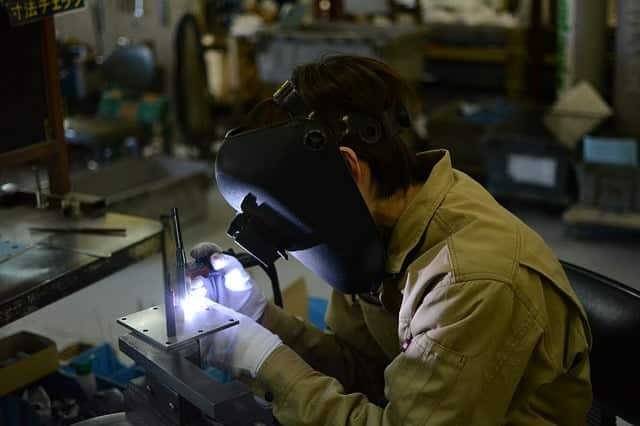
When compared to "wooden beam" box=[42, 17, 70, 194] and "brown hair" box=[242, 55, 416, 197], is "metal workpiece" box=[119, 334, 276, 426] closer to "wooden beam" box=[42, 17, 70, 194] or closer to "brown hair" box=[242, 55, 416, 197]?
"brown hair" box=[242, 55, 416, 197]

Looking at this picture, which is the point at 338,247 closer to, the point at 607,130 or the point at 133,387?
the point at 133,387

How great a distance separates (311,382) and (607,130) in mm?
3096

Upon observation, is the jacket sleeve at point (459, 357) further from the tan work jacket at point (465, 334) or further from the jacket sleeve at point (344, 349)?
the jacket sleeve at point (344, 349)

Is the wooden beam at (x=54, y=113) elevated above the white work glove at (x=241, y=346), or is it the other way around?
the wooden beam at (x=54, y=113)

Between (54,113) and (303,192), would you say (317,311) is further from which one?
(303,192)

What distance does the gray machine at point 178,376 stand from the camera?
1265 mm

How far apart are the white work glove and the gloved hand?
10 cm

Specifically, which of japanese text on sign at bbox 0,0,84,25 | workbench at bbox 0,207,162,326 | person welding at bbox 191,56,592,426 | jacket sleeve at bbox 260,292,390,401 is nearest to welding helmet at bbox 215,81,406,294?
person welding at bbox 191,56,592,426

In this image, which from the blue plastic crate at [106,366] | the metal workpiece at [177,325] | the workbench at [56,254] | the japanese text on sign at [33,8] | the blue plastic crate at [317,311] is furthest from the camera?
the blue plastic crate at [317,311]

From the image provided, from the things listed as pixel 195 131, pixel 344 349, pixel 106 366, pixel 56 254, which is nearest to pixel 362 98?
pixel 344 349

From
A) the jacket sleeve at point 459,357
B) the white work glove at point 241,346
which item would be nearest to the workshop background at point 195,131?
the white work glove at point 241,346

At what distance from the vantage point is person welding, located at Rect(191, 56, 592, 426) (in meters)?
1.25

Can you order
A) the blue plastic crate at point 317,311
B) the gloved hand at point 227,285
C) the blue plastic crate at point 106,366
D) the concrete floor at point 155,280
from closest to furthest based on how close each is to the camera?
the gloved hand at point 227,285 → the blue plastic crate at point 106,366 → the blue plastic crate at point 317,311 → the concrete floor at point 155,280

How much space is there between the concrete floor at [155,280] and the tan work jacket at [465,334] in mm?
1454
